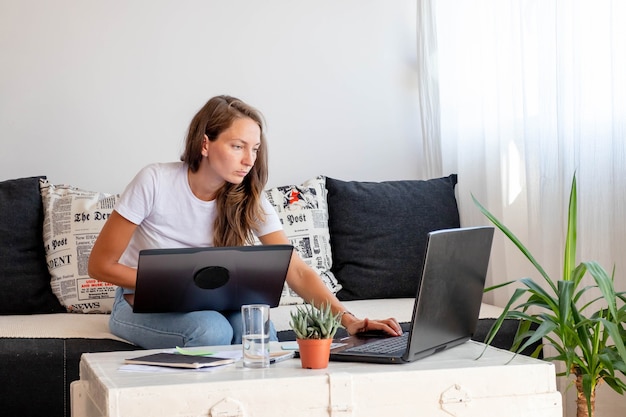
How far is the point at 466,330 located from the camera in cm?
184

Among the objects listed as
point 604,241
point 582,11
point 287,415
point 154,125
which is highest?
point 582,11

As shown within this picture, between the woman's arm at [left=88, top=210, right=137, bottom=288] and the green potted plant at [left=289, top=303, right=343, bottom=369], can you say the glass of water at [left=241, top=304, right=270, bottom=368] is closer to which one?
the green potted plant at [left=289, top=303, right=343, bottom=369]

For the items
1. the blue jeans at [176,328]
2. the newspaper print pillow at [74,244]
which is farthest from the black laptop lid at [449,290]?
the newspaper print pillow at [74,244]

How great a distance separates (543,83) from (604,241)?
1.76 feet

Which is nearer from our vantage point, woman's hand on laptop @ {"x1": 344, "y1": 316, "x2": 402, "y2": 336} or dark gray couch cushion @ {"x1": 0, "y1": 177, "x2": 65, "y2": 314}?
woman's hand on laptop @ {"x1": 344, "y1": 316, "x2": 402, "y2": 336}

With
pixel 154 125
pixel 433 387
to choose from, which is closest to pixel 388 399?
pixel 433 387

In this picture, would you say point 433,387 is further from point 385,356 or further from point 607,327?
point 607,327

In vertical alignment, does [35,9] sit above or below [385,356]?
above

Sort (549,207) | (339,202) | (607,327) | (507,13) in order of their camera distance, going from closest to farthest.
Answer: (607,327)
(549,207)
(507,13)
(339,202)

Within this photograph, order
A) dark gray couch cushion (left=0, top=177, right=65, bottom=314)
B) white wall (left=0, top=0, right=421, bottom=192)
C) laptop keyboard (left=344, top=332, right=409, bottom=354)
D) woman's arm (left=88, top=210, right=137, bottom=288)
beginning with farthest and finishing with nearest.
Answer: white wall (left=0, top=0, right=421, bottom=192), dark gray couch cushion (left=0, top=177, right=65, bottom=314), woman's arm (left=88, top=210, right=137, bottom=288), laptop keyboard (left=344, top=332, right=409, bottom=354)

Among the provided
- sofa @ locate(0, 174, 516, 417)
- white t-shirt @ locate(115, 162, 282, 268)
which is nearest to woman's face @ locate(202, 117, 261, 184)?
white t-shirt @ locate(115, 162, 282, 268)

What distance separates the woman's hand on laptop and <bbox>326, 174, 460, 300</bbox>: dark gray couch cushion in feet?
3.62

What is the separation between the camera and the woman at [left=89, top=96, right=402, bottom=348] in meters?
2.25

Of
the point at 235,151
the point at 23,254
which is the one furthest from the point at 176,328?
the point at 23,254
